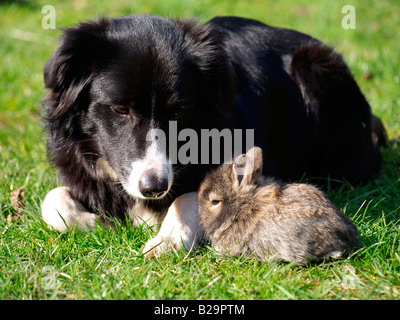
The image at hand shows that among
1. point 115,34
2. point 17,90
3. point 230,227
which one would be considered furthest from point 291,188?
point 17,90

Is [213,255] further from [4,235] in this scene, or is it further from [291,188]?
[4,235]

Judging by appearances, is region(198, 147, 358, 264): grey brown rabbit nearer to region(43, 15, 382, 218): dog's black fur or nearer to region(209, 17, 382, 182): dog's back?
region(43, 15, 382, 218): dog's black fur

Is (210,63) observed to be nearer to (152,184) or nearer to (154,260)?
(152,184)

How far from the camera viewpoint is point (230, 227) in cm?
305

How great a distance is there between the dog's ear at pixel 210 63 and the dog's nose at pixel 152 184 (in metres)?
0.78

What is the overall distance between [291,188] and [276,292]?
2.23ft

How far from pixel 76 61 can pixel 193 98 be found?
2.68 feet

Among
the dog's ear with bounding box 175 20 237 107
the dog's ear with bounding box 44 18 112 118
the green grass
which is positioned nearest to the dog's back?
the green grass

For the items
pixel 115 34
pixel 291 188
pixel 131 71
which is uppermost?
pixel 115 34

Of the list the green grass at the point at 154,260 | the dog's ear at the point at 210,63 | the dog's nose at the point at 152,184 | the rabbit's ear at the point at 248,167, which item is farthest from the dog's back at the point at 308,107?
the dog's nose at the point at 152,184

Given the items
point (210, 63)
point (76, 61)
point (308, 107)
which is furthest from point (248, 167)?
point (308, 107)

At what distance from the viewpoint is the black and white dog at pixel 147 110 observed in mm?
3193

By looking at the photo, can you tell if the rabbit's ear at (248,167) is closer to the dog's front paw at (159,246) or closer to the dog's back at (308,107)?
the dog's front paw at (159,246)

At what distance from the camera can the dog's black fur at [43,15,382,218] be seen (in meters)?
3.25
